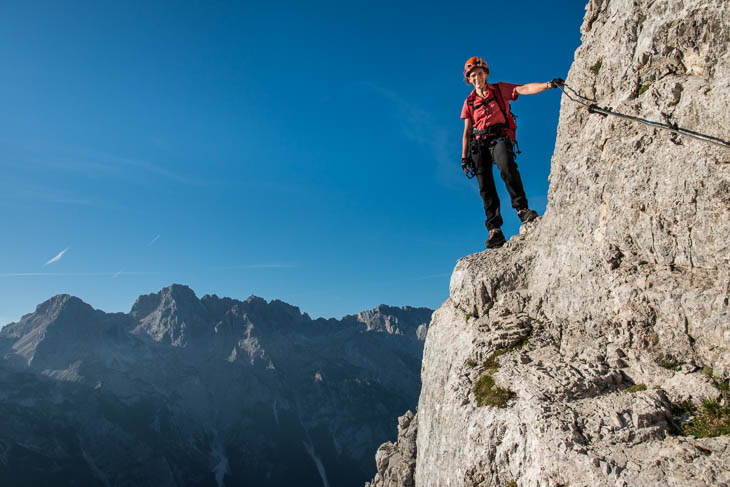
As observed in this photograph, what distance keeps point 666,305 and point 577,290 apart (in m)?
2.05

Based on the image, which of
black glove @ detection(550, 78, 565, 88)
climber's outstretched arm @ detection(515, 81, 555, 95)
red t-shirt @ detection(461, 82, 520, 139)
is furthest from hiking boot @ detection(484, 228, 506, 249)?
black glove @ detection(550, 78, 565, 88)

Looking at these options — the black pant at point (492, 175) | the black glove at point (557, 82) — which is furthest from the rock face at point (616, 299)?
the black pant at point (492, 175)

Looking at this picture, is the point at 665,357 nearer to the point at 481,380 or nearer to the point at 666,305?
the point at 666,305

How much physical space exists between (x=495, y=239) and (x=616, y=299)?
18.6 feet

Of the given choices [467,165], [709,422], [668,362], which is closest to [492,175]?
[467,165]

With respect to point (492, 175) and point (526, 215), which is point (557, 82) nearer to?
point (492, 175)

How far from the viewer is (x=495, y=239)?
13797 millimetres

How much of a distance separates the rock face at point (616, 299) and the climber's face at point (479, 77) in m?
2.41

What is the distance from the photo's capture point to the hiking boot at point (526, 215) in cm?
1298

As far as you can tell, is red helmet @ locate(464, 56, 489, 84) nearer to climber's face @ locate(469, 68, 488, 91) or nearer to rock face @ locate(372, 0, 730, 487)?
climber's face @ locate(469, 68, 488, 91)

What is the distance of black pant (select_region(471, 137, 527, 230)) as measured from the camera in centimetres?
1232

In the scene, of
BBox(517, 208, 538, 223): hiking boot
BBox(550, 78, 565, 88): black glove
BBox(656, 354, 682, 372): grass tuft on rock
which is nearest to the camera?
BBox(656, 354, 682, 372): grass tuft on rock

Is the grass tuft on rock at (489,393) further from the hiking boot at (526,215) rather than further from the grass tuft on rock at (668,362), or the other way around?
the hiking boot at (526,215)

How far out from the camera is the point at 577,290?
9359mm
